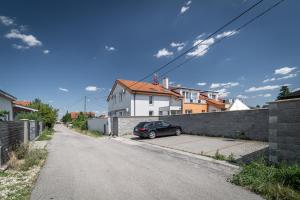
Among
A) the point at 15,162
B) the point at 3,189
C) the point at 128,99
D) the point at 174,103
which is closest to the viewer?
the point at 3,189

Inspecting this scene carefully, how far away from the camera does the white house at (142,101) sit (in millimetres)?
29906

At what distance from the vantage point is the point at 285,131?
6.98 metres

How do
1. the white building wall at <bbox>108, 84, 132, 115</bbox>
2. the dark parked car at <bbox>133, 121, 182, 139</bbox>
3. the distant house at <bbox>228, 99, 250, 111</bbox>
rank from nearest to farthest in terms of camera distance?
the dark parked car at <bbox>133, 121, 182, 139</bbox> → the white building wall at <bbox>108, 84, 132, 115</bbox> → the distant house at <bbox>228, 99, 250, 111</bbox>

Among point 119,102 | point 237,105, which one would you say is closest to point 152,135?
point 119,102

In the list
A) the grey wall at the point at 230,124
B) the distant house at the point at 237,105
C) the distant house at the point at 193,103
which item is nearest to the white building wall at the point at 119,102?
the distant house at the point at 193,103

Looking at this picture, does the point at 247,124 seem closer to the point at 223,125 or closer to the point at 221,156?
the point at 223,125

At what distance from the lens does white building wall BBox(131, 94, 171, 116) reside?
30084 millimetres

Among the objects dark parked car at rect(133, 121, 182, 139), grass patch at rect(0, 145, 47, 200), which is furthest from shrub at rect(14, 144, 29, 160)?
dark parked car at rect(133, 121, 182, 139)

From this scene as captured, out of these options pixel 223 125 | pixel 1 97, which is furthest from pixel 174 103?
pixel 1 97

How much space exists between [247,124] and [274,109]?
707cm

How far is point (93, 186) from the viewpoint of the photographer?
575cm

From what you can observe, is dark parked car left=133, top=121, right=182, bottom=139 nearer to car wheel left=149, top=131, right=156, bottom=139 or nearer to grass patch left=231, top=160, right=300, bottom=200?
car wheel left=149, top=131, right=156, bottom=139

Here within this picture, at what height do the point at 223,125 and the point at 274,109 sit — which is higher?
the point at 274,109

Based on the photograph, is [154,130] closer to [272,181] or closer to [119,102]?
[272,181]
